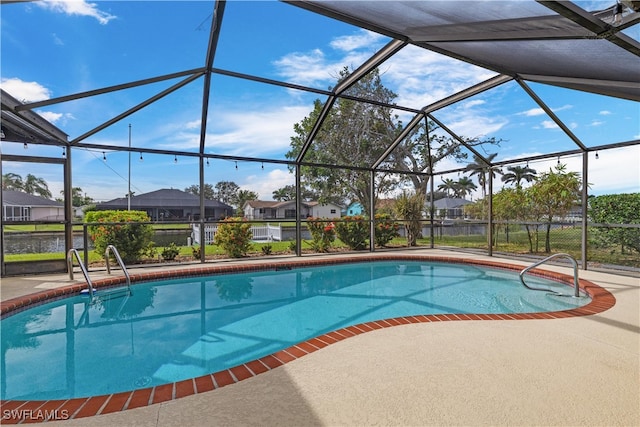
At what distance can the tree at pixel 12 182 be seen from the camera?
18.5ft

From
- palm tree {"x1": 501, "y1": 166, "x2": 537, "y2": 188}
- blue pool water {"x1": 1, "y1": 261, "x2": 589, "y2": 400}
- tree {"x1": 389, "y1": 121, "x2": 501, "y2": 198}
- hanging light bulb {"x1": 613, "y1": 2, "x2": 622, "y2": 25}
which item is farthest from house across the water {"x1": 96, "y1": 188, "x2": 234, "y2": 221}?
hanging light bulb {"x1": 613, "y1": 2, "x2": 622, "y2": 25}

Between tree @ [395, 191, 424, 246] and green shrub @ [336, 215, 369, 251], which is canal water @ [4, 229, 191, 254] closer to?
green shrub @ [336, 215, 369, 251]

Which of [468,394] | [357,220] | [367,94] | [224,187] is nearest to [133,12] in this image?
[468,394]

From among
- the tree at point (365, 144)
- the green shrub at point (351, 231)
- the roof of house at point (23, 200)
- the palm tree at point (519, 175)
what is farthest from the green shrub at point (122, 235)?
the palm tree at point (519, 175)

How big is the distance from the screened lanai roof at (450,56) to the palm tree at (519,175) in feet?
9.45

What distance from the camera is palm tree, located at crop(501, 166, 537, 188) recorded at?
9789 mm

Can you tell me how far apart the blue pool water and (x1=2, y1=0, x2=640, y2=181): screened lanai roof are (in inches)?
116

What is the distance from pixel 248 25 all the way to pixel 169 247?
5.59 metres

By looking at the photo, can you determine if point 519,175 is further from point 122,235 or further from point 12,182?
point 12,182

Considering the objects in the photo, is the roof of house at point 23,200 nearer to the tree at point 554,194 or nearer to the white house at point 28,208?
the white house at point 28,208

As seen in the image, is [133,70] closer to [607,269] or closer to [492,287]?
[492,287]

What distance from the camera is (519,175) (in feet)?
37.9

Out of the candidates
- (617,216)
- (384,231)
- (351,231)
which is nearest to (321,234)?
(351,231)

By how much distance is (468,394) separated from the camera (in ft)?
6.37
